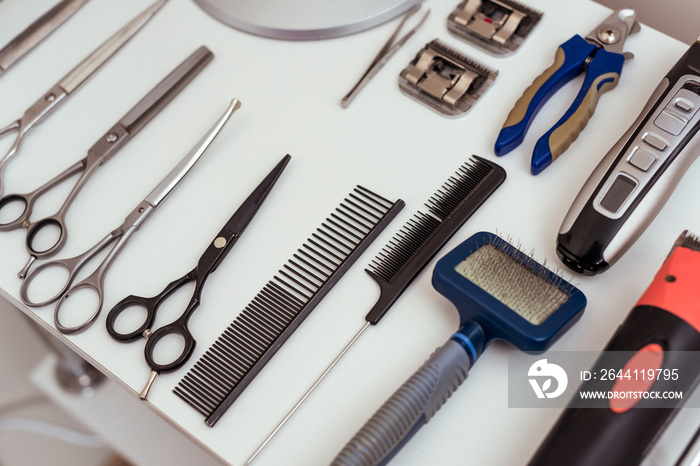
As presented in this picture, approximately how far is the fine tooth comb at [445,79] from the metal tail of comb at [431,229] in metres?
0.08

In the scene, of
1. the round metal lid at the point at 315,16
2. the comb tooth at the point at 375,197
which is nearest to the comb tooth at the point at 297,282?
the comb tooth at the point at 375,197

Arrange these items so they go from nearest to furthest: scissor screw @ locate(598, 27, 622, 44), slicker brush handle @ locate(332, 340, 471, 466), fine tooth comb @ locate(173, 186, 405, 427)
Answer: slicker brush handle @ locate(332, 340, 471, 466)
fine tooth comb @ locate(173, 186, 405, 427)
scissor screw @ locate(598, 27, 622, 44)

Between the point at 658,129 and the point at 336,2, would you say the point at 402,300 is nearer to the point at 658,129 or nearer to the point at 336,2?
the point at 658,129

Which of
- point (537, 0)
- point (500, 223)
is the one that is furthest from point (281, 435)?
point (537, 0)


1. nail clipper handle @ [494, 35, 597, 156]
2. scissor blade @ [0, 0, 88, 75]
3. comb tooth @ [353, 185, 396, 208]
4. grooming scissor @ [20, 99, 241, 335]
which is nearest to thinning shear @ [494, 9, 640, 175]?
nail clipper handle @ [494, 35, 597, 156]

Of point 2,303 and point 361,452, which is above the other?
point 361,452

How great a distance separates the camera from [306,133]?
2.48 feet

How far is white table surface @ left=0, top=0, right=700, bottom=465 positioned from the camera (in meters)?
0.59

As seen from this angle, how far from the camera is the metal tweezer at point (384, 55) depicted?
2.53 ft

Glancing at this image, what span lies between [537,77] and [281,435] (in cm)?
48

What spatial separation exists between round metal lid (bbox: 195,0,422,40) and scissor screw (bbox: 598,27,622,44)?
0.23m

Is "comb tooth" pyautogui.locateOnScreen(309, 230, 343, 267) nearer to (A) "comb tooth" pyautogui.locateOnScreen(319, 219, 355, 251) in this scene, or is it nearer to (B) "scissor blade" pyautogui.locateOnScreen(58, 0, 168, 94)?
(A) "comb tooth" pyautogui.locateOnScreen(319, 219, 355, 251)

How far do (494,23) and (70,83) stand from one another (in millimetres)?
529

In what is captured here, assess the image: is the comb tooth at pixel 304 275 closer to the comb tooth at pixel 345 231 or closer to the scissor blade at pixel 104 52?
the comb tooth at pixel 345 231
